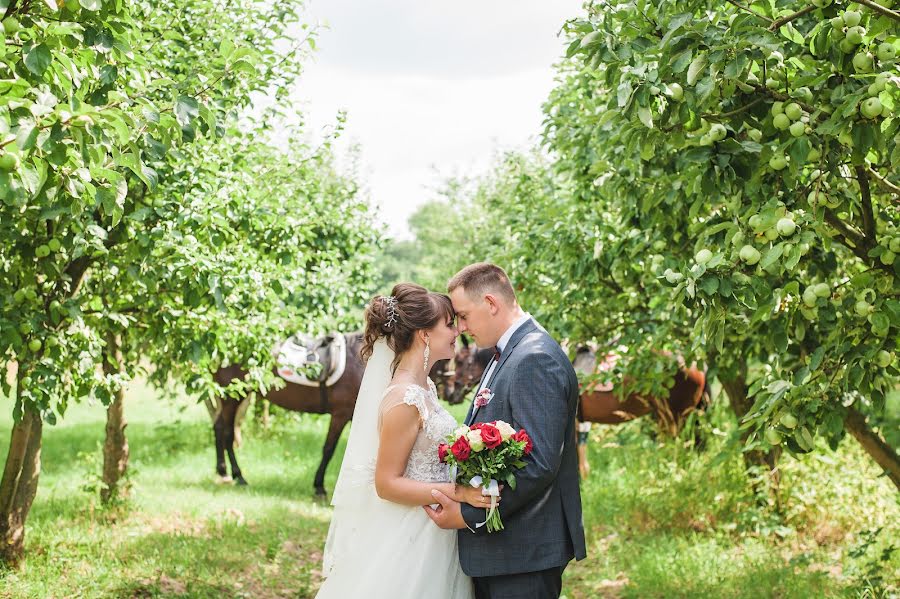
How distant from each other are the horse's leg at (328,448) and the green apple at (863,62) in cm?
804

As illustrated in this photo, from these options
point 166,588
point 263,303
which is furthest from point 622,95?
point 166,588

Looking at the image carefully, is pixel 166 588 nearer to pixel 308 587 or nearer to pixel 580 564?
pixel 308 587

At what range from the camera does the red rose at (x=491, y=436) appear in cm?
310

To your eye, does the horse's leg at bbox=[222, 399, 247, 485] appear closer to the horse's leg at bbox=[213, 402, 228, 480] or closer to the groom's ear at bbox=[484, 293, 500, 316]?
the horse's leg at bbox=[213, 402, 228, 480]

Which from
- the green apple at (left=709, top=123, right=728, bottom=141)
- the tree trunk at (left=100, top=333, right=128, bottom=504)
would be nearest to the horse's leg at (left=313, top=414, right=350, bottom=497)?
the tree trunk at (left=100, top=333, right=128, bottom=504)

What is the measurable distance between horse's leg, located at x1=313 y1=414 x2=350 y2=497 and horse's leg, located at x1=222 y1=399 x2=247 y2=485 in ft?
3.74

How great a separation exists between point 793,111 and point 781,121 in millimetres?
57

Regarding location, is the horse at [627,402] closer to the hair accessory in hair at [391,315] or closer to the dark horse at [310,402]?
the dark horse at [310,402]

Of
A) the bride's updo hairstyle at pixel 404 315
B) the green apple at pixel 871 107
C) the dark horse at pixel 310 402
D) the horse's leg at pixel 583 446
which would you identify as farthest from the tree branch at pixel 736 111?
the horse's leg at pixel 583 446

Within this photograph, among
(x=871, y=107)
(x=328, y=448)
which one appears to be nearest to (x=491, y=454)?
(x=871, y=107)

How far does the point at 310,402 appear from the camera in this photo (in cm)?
1077

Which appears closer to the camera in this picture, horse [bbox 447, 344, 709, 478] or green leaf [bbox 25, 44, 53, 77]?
green leaf [bbox 25, 44, 53, 77]

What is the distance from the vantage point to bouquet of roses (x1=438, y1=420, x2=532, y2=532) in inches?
123

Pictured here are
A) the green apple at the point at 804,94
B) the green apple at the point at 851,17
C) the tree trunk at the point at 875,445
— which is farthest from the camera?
the tree trunk at the point at 875,445
